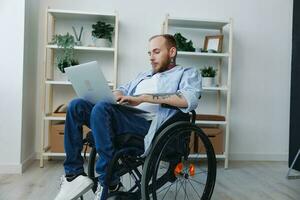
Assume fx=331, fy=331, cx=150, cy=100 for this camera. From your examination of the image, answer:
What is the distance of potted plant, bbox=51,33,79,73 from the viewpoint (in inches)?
109

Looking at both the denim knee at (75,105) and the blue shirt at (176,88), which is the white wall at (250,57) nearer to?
the blue shirt at (176,88)

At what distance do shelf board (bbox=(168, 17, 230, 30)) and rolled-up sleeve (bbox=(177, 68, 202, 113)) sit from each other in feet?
4.01

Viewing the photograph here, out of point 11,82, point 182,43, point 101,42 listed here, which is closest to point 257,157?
point 182,43

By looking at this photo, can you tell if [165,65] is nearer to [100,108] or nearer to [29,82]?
[100,108]

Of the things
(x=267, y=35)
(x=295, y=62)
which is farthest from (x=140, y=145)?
(x=267, y=35)

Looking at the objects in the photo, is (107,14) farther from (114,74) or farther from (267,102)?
(267,102)

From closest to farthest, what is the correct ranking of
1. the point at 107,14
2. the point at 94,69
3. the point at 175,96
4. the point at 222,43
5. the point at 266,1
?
the point at 94,69 < the point at 175,96 < the point at 107,14 < the point at 222,43 < the point at 266,1

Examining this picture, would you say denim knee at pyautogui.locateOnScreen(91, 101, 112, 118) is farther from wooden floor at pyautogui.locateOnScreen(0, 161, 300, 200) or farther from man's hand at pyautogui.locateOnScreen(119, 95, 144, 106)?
wooden floor at pyautogui.locateOnScreen(0, 161, 300, 200)

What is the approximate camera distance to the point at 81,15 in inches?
114

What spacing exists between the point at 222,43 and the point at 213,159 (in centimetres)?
161

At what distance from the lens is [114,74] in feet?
→ 9.42

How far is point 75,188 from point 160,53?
84cm

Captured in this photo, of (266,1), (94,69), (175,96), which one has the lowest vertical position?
(175,96)

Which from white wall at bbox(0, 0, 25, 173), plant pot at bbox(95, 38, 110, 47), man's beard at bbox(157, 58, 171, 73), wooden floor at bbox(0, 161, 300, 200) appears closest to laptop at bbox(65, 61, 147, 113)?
man's beard at bbox(157, 58, 171, 73)
